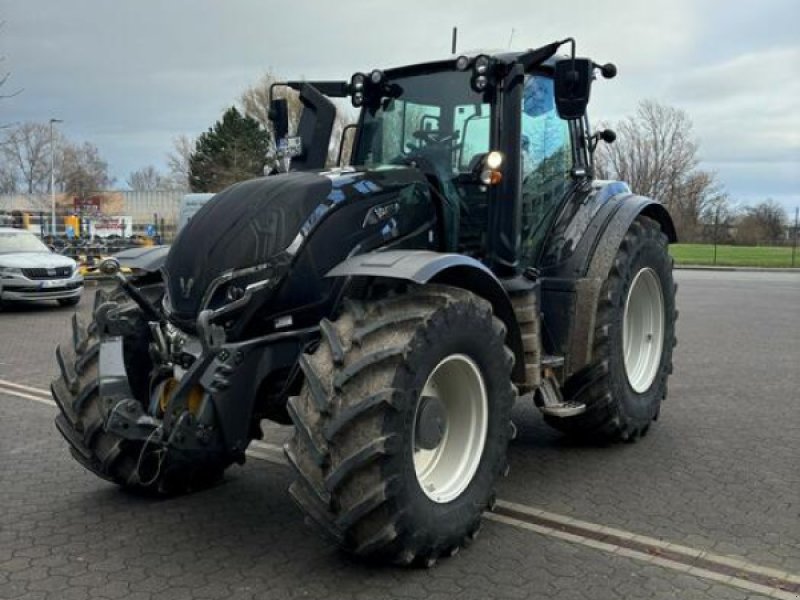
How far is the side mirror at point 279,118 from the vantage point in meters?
5.71

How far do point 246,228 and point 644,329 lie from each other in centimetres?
380

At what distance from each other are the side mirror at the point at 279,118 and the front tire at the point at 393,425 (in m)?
2.30

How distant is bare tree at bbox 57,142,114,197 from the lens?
225 ft

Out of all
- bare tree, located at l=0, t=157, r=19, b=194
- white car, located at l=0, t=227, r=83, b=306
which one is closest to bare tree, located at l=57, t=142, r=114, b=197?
bare tree, located at l=0, t=157, r=19, b=194

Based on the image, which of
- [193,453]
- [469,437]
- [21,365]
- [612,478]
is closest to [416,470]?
[469,437]

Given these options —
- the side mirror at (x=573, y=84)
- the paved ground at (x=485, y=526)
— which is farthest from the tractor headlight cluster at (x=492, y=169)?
the paved ground at (x=485, y=526)

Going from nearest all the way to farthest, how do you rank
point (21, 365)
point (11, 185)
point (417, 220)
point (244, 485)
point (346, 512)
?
point (346, 512), point (417, 220), point (244, 485), point (21, 365), point (11, 185)

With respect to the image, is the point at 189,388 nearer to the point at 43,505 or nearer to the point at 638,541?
the point at 43,505

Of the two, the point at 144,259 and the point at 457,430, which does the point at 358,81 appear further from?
the point at 457,430

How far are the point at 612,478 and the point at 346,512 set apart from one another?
2.46 metres

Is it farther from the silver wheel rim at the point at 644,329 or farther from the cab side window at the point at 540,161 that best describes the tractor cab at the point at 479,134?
the silver wheel rim at the point at 644,329

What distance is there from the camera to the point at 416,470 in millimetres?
3959

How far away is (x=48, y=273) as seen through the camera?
645 inches

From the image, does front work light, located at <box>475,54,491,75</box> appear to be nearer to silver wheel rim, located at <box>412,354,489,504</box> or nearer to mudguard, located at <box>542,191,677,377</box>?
mudguard, located at <box>542,191,677,377</box>
